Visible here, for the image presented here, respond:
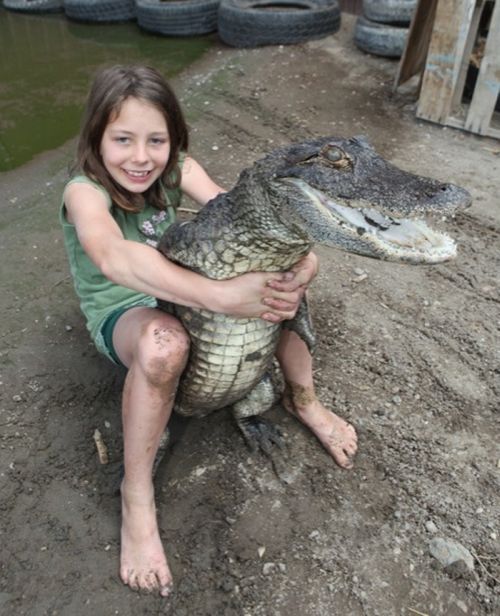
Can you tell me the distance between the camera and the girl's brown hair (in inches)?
67.9

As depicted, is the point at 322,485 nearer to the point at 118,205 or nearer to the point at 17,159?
the point at 118,205

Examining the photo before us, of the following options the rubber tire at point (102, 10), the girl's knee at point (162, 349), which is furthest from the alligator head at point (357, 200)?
the rubber tire at point (102, 10)

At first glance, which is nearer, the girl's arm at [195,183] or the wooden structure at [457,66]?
the girl's arm at [195,183]

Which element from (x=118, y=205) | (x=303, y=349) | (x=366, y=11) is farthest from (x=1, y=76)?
(x=303, y=349)

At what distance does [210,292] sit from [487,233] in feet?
6.86

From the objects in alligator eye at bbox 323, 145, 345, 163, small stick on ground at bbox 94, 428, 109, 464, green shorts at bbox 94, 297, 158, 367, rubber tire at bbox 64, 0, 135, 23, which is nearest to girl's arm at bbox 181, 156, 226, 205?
green shorts at bbox 94, 297, 158, 367

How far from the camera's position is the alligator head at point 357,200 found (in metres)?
1.36

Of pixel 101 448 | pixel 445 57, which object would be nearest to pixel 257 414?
pixel 101 448

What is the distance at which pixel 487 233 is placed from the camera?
316 cm

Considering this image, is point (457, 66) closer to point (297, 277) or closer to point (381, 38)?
point (381, 38)

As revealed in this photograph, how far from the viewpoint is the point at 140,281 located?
162 cm

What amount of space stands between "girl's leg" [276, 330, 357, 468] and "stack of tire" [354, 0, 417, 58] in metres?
4.18

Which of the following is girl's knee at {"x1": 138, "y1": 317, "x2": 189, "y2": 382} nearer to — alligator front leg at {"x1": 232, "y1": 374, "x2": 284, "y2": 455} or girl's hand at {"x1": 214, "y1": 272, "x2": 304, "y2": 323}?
girl's hand at {"x1": 214, "y1": 272, "x2": 304, "y2": 323}

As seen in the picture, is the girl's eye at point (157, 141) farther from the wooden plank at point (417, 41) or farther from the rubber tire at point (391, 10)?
the rubber tire at point (391, 10)
